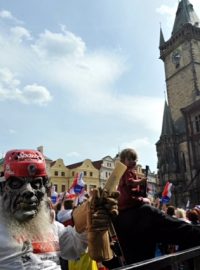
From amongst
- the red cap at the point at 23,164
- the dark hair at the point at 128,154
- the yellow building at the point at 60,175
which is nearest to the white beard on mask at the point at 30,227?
the red cap at the point at 23,164

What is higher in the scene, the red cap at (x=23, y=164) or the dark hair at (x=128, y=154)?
the dark hair at (x=128, y=154)

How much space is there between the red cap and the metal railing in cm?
97

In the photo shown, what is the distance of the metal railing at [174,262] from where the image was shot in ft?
4.76

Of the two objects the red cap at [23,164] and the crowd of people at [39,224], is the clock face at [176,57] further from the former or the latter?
the red cap at [23,164]

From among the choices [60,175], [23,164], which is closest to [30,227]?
→ [23,164]

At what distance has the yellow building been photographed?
52250mm

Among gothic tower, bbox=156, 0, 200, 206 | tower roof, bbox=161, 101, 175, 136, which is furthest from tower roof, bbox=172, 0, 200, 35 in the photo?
tower roof, bbox=161, 101, 175, 136

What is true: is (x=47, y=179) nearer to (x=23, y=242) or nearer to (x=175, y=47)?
(x=23, y=242)

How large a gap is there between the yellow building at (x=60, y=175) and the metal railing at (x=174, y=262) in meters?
51.0

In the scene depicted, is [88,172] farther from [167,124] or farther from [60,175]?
[167,124]

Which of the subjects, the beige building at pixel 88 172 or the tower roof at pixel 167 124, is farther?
the beige building at pixel 88 172

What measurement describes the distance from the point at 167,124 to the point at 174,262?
124 ft

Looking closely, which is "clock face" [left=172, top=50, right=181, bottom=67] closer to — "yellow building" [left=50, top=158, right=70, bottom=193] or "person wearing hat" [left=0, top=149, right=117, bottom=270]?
"yellow building" [left=50, top=158, right=70, bottom=193]

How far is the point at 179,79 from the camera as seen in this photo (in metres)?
40.8
